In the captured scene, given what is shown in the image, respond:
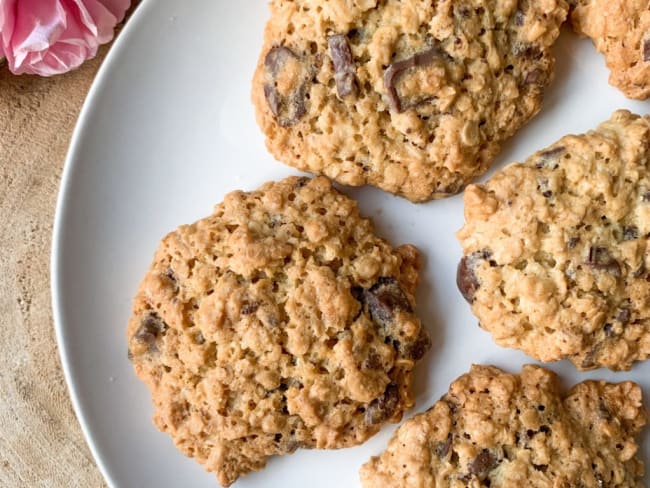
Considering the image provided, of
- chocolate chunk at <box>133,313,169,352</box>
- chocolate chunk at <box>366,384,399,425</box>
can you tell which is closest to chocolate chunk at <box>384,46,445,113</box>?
chocolate chunk at <box>366,384,399,425</box>

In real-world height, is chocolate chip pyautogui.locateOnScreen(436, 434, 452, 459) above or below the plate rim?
below

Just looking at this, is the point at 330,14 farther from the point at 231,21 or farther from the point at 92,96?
the point at 92,96

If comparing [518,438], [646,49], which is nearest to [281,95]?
[646,49]

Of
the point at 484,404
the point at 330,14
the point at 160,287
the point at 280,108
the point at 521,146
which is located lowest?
the point at 484,404

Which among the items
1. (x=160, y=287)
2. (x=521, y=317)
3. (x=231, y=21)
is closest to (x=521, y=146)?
(x=521, y=317)

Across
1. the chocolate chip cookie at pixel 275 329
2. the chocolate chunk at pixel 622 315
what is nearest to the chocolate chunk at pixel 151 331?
the chocolate chip cookie at pixel 275 329

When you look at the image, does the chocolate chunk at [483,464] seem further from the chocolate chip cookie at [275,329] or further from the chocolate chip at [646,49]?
the chocolate chip at [646,49]

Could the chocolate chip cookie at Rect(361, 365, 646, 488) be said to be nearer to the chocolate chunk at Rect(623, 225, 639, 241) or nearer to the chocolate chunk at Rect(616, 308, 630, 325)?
the chocolate chunk at Rect(616, 308, 630, 325)
